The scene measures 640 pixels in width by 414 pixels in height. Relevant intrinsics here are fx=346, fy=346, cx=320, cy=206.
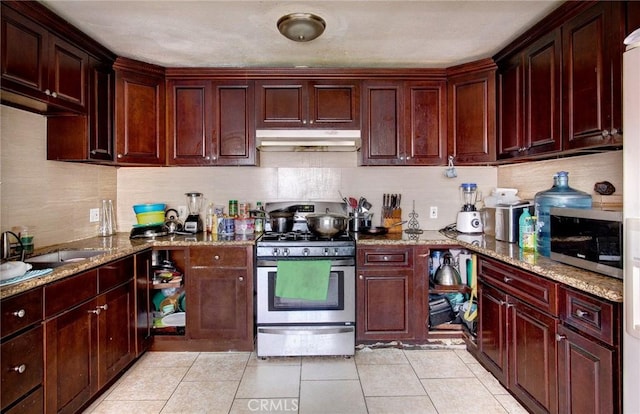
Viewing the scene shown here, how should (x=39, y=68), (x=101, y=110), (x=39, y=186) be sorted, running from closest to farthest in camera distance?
(x=39, y=68) → (x=39, y=186) → (x=101, y=110)

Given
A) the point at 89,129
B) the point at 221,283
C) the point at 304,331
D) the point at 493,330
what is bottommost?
the point at 304,331

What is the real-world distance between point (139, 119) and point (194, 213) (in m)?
0.90

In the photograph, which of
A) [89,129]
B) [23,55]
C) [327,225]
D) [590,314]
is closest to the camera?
[590,314]

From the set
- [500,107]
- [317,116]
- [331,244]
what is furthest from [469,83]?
[331,244]

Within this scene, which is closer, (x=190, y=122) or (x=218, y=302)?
(x=218, y=302)

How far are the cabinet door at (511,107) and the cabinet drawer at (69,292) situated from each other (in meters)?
2.87

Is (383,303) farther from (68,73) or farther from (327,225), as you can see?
(68,73)

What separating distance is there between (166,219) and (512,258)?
2727mm

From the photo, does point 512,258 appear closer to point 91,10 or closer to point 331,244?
point 331,244

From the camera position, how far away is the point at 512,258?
→ 1.97m

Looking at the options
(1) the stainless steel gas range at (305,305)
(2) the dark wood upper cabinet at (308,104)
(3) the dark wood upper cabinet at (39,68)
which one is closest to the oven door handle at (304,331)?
(1) the stainless steel gas range at (305,305)

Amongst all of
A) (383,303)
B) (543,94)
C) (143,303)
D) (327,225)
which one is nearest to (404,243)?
(383,303)

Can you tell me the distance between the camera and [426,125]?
9.67 feet

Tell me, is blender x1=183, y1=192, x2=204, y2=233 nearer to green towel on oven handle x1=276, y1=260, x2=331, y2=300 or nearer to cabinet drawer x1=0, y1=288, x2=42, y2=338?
green towel on oven handle x1=276, y1=260, x2=331, y2=300
